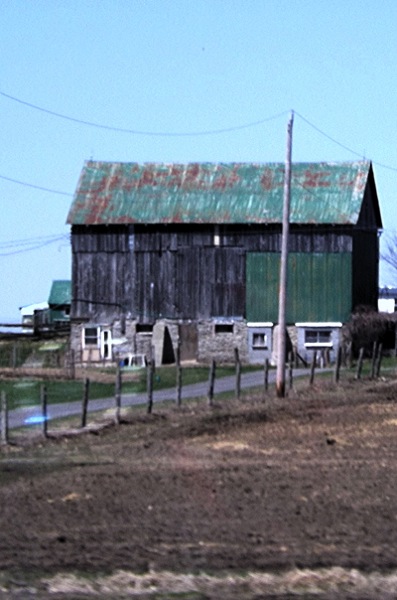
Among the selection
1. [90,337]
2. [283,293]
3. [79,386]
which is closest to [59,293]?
[90,337]

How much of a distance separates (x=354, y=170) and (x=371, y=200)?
3088mm

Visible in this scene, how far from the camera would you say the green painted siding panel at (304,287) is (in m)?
62.0

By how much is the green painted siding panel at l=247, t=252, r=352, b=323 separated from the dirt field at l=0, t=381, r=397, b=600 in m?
30.8

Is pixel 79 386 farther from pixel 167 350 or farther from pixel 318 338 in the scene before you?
pixel 318 338

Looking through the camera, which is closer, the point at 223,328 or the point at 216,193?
the point at 223,328

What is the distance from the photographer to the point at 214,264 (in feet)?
206

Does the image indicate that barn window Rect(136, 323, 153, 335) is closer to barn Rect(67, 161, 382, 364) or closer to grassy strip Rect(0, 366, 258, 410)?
barn Rect(67, 161, 382, 364)

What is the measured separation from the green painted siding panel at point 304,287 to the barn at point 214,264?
0.15ft

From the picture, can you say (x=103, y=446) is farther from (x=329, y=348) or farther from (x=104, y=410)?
(x=329, y=348)

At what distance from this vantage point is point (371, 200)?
218 feet

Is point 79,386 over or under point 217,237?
under

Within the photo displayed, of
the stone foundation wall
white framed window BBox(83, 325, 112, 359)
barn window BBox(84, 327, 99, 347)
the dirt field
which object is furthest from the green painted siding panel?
the dirt field

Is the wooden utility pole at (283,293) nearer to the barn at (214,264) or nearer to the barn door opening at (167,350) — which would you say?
the barn at (214,264)

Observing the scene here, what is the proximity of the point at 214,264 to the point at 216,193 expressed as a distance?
3.39 metres
